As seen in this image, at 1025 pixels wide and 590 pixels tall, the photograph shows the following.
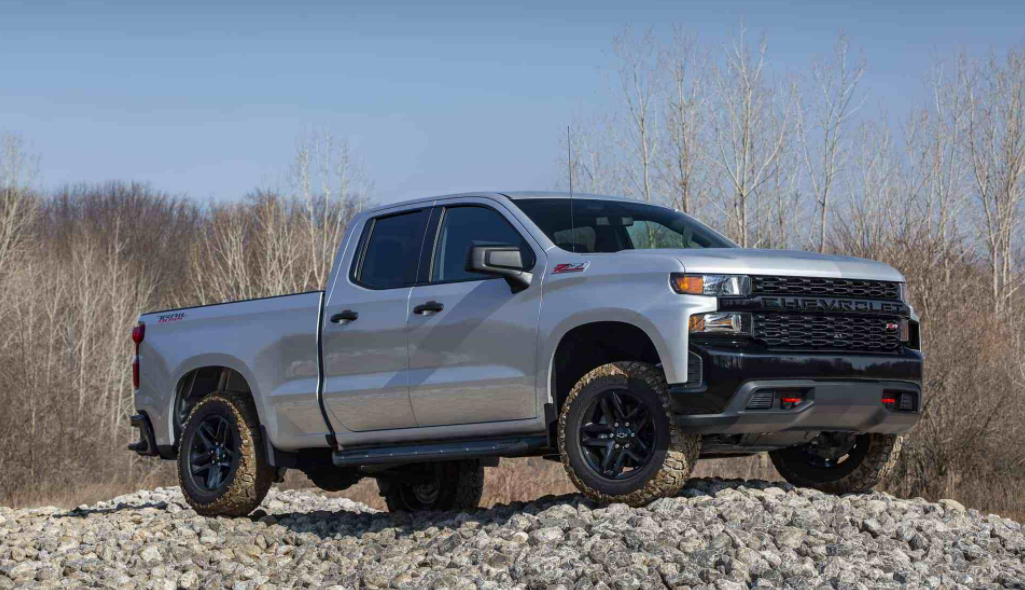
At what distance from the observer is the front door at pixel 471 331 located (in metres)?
7.95

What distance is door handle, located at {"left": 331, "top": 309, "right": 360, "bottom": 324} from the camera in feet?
29.0

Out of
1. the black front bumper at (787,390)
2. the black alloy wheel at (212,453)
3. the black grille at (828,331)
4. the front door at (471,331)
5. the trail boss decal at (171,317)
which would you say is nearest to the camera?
the black front bumper at (787,390)

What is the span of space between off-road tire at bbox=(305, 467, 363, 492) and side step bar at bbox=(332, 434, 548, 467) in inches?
37.1

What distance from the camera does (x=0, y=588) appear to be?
27.6ft

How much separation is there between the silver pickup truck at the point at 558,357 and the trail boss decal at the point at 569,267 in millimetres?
30

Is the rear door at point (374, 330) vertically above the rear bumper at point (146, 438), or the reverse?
the rear door at point (374, 330)

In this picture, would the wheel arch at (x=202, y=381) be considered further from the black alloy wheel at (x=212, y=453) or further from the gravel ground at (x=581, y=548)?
the gravel ground at (x=581, y=548)

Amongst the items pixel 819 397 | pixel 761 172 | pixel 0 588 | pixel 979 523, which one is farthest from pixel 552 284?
pixel 761 172

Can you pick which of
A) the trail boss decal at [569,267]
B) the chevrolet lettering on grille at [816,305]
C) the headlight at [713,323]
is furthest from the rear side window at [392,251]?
the chevrolet lettering on grille at [816,305]

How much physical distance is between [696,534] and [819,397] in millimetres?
1122

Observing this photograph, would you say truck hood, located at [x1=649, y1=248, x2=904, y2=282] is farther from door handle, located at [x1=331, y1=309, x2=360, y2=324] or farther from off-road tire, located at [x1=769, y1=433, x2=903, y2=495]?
door handle, located at [x1=331, y1=309, x2=360, y2=324]

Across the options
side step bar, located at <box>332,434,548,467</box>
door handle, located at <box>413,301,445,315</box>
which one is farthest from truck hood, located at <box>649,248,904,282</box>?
door handle, located at <box>413,301,445,315</box>

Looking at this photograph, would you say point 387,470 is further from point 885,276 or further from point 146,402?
point 885,276

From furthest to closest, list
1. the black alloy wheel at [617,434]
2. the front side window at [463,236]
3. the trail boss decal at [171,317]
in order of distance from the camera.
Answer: the trail boss decal at [171,317]
the front side window at [463,236]
the black alloy wheel at [617,434]
